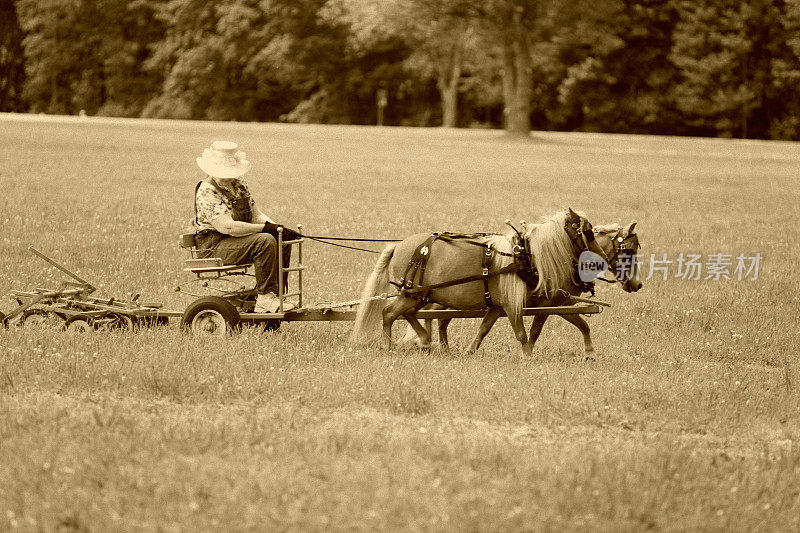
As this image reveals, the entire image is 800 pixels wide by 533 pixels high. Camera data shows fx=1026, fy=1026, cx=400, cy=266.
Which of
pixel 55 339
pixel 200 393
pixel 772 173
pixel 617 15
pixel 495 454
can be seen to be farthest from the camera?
pixel 617 15

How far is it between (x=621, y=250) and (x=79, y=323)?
5.05 m

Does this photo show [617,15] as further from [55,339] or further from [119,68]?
[55,339]

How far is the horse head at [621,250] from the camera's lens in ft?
29.9

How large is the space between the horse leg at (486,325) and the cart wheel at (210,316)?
7.30 feet

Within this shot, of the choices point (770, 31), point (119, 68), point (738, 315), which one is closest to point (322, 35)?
point (119, 68)

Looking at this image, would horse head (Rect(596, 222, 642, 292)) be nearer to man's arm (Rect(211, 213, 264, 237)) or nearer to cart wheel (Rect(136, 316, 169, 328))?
man's arm (Rect(211, 213, 264, 237))

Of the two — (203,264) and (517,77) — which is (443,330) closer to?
(203,264)

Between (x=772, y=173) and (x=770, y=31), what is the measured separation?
32.3 metres

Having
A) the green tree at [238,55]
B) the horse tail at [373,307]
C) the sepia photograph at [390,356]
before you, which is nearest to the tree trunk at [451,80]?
the green tree at [238,55]

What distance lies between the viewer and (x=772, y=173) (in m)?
32.9

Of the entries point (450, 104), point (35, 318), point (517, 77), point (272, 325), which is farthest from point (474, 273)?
point (450, 104)

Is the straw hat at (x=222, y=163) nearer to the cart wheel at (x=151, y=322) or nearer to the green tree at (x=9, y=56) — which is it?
the cart wheel at (x=151, y=322)

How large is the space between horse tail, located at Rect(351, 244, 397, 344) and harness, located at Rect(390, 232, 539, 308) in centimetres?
22

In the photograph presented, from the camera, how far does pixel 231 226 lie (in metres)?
9.51
